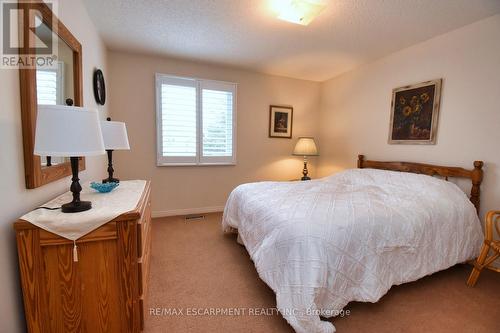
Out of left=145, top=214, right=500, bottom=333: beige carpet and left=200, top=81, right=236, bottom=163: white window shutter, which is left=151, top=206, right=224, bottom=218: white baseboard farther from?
left=145, top=214, right=500, bottom=333: beige carpet

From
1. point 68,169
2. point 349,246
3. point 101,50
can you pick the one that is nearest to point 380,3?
point 349,246

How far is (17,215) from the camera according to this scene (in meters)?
1.06

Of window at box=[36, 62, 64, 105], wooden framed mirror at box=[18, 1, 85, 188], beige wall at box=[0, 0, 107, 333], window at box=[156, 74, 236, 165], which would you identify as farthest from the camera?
window at box=[156, 74, 236, 165]

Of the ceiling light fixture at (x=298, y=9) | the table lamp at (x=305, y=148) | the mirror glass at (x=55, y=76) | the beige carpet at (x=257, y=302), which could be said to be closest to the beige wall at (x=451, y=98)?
the table lamp at (x=305, y=148)

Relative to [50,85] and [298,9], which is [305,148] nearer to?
[298,9]

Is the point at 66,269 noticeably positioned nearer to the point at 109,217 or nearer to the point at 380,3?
the point at 109,217

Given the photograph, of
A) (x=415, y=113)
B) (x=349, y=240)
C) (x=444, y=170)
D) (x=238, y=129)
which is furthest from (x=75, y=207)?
(x=415, y=113)

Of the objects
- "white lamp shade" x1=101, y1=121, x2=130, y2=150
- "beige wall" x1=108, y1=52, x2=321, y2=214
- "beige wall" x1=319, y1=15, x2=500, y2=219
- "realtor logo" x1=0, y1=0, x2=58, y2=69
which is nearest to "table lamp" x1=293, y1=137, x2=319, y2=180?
"beige wall" x1=108, y1=52, x2=321, y2=214

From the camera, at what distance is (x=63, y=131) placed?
100cm

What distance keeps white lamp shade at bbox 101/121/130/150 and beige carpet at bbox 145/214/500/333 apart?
1183mm

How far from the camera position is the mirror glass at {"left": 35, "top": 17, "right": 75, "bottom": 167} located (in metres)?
1.24

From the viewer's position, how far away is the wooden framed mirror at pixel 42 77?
1.10 meters

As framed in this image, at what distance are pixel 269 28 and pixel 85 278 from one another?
→ 8.69 ft

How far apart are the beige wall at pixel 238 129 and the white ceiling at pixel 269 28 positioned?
12.4 inches
